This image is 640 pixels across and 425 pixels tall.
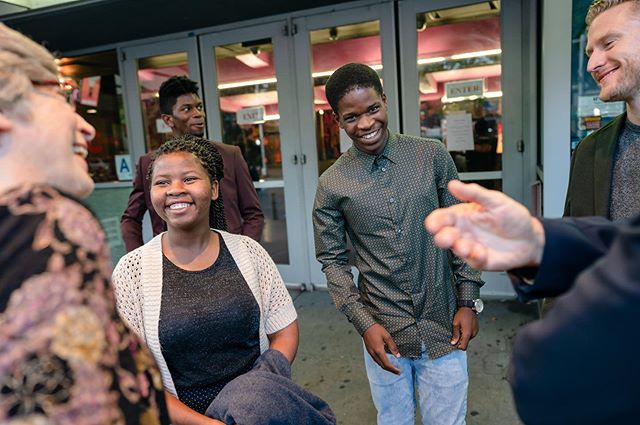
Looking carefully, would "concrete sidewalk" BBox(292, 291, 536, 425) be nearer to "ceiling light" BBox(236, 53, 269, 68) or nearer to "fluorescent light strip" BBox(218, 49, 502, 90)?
"fluorescent light strip" BBox(218, 49, 502, 90)

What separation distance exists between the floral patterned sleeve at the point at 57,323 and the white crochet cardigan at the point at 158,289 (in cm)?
91

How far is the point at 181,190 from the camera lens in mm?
1918

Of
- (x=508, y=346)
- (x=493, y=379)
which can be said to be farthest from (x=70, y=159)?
(x=508, y=346)

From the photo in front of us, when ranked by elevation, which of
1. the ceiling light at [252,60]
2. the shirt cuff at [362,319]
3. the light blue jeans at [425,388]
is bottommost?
the light blue jeans at [425,388]

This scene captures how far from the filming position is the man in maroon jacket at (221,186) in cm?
283

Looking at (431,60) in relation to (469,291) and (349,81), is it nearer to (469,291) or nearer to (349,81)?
(349,81)

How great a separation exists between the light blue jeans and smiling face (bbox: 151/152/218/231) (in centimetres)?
104

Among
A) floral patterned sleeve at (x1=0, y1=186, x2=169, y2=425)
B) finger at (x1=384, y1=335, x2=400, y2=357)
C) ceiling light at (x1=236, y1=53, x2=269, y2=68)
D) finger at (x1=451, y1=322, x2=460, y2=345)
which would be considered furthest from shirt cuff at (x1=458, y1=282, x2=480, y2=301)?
ceiling light at (x1=236, y1=53, x2=269, y2=68)

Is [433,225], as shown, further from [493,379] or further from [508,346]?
[508,346]

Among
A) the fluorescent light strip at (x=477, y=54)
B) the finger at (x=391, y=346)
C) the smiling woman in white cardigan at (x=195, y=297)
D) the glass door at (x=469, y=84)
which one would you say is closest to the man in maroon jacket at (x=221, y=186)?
the smiling woman in white cardigan at (x=195, y=297)

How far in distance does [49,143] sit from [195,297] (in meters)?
1.02

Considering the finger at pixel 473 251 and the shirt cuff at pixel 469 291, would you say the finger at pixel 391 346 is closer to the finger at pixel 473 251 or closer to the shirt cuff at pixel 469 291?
the shirt cuff at pixel 469 291

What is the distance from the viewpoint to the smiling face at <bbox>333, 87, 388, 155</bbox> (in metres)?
2.05

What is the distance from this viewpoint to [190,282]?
179cm
